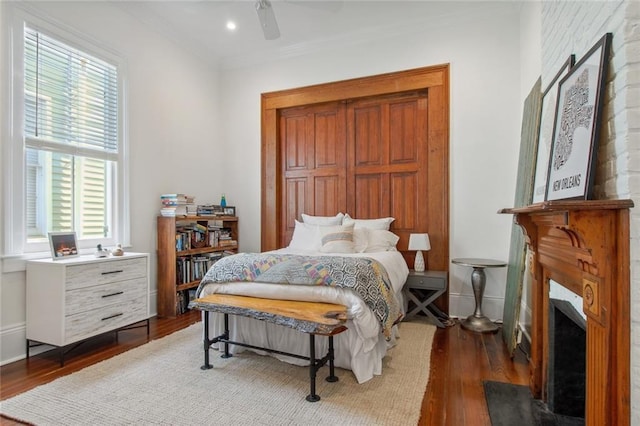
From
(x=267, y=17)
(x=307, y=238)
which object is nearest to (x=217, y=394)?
(x=307, y=238)

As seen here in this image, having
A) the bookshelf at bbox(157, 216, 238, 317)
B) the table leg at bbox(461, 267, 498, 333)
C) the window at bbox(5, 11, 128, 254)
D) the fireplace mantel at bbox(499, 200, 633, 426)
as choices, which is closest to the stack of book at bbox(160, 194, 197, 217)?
the bookshelf at bbox(157, 216, 238, 317)

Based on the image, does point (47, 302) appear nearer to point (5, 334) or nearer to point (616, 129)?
point (5, 334)

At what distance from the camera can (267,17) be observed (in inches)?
106

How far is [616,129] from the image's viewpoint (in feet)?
4.32

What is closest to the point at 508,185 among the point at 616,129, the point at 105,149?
the point at 616,129

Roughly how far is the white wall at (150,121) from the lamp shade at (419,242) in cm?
274

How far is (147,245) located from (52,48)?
198 centimetres

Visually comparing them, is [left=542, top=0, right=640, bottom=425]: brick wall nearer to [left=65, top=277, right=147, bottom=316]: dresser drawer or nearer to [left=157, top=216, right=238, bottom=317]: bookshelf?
[left=65, top=277, right=147, bottom=316]: dresser drawer

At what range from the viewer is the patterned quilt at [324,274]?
224cm

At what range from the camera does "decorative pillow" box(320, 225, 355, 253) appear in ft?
11.3

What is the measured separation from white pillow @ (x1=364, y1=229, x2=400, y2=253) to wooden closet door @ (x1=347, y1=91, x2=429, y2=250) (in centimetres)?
20

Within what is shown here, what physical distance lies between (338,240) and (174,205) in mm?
1853

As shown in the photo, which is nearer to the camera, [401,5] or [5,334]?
[5,334]

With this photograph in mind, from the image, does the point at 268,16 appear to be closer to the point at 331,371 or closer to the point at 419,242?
the point at 419,242
